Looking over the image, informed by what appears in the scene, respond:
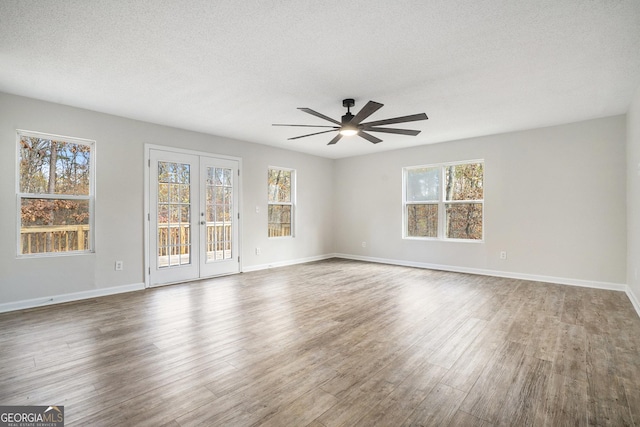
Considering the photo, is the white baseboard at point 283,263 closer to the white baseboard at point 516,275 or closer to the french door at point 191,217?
the french door at point 191,217

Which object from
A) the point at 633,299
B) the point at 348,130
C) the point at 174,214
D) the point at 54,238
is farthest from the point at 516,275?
the point at 54,238

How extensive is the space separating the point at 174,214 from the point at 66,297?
1786 mm

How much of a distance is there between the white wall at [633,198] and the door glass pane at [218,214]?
5864 mm

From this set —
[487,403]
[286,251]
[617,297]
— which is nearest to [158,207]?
[286,251]

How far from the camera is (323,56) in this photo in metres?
2.82

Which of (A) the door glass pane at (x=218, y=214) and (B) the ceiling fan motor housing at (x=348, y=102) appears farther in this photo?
(A) the door glass pane at (x=218, y=214)

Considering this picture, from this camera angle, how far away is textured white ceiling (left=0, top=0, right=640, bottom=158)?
2.20m

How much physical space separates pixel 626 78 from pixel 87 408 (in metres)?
5.52

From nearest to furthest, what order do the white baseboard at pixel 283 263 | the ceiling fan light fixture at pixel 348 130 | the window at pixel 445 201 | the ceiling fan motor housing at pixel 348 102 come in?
the ceiling fan light fixture at pixel 348 130 → the ceiling fan motor housing at pixel 348 102 → the window at pixel 445 201 → the white baseboard at pixel 283 263

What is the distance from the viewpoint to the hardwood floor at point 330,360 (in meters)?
1.80

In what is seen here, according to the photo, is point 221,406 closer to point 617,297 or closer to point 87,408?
→ point 87,408

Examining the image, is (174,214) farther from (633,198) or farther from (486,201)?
(633,198)

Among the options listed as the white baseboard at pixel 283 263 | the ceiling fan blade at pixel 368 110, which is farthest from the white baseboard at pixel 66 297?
the ceiling fan blade at pixel 368 110

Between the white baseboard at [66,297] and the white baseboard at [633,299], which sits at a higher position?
the white baseboard at [633,299]
